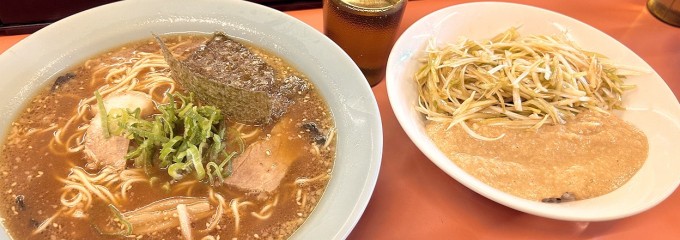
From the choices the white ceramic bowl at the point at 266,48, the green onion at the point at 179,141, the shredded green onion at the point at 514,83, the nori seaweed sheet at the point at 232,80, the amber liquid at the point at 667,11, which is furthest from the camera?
the amber liquid at the point at 667,11

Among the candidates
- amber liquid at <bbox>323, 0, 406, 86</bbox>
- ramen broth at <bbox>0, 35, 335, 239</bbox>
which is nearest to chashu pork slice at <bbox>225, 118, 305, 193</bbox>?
ramen broth at <bbox>0, 35, 335, 239</bbox>

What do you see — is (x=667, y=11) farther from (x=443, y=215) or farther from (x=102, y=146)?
(x=102, y=146)

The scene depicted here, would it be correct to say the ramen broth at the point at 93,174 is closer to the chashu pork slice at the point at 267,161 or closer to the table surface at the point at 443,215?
the chashu pork slice at the point at 267,161

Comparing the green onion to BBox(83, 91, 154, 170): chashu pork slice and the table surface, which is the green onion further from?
the table surface

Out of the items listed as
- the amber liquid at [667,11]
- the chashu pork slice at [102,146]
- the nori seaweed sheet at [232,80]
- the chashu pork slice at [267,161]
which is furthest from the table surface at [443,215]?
the amber liquid at [667,11]

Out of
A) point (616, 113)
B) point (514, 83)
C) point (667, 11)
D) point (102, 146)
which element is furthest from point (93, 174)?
point (667, 11)

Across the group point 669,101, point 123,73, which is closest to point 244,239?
point 123,73
